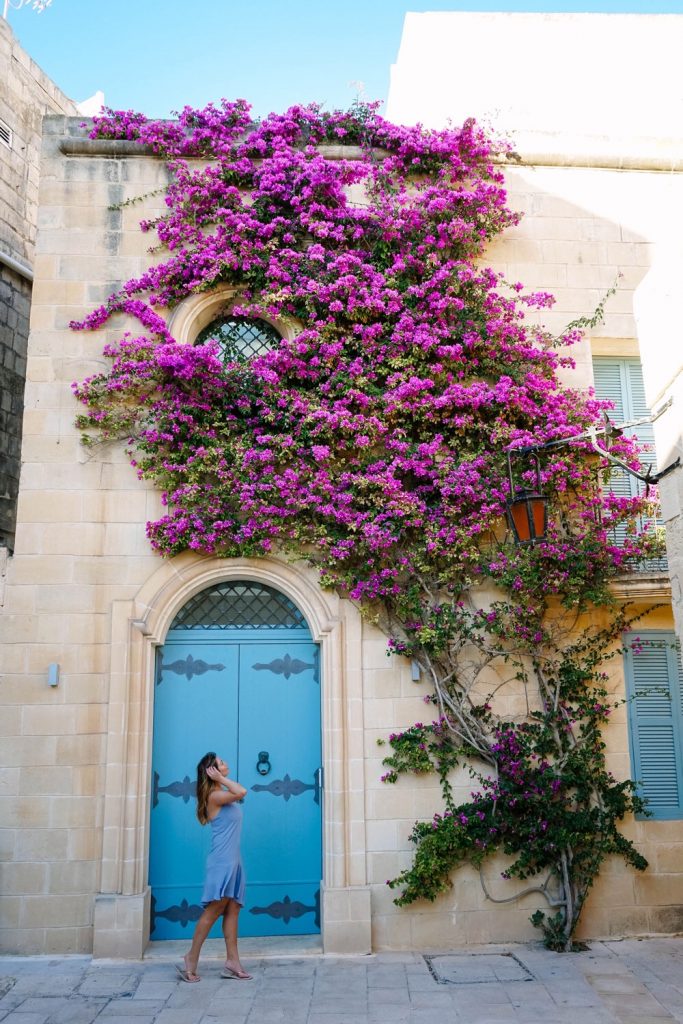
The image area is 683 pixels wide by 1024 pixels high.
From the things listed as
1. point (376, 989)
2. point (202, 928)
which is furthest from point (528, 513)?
point (202, 928)

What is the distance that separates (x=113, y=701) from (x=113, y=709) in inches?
2.4

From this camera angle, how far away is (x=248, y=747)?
688 centimetres

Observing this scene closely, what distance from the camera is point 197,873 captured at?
665cm

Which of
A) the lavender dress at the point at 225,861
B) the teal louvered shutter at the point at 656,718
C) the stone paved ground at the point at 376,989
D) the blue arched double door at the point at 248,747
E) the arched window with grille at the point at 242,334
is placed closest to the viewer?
the stone paved ground at the point at 376,989

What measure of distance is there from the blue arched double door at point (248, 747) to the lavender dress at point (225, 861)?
3.41 ft

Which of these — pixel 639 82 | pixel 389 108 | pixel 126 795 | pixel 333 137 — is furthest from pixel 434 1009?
pixel 389 108

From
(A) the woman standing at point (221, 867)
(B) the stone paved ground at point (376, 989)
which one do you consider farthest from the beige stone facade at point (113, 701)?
(A) the woman standing at point (221, 867)

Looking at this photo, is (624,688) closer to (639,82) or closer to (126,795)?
(126,795)

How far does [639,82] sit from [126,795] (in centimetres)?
880

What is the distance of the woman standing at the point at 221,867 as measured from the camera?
5594mm

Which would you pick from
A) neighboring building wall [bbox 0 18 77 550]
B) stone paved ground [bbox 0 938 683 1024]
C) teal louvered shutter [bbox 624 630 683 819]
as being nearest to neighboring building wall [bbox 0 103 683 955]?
teal louvered shutter [bbox 624 630 683 819]

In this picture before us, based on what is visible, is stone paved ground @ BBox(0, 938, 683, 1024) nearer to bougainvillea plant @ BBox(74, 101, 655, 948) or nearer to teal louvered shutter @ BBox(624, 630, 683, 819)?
bougainvillea plant @ BBox(74, 101, 655, 948)

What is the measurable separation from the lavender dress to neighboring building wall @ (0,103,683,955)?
998 millimetres

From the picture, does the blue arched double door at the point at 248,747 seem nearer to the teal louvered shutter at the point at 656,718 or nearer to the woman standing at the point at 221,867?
the woman standing at the point at 221,867
